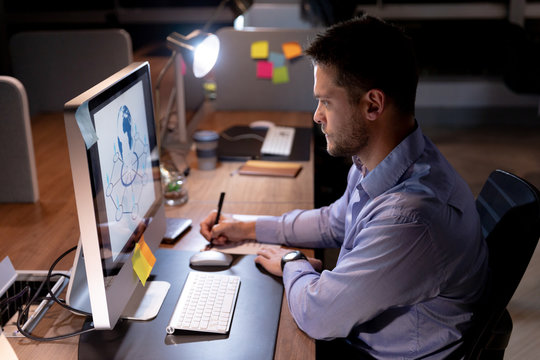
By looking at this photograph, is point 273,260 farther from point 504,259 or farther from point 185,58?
point 185,58

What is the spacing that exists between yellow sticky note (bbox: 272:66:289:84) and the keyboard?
174cm

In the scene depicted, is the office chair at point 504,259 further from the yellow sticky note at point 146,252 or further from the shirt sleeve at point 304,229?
the yellow sticky note at point 146,252

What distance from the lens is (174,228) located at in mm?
1569

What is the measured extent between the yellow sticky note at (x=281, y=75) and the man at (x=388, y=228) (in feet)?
5.50

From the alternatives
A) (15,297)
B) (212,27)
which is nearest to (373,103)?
(15,297)

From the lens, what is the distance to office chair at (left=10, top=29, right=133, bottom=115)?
2.52 meters

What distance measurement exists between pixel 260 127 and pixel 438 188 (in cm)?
158

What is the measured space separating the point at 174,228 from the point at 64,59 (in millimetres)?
1431

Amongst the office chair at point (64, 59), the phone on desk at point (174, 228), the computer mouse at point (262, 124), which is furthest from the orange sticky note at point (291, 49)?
the phone on desk at point (174, 228)

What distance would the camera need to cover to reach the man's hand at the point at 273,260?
52.5 inches

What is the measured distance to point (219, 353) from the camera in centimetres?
106

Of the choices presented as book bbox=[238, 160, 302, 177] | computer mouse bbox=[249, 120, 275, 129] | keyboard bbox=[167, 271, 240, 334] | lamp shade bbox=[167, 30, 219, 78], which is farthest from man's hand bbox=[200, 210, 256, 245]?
computer mouse bbox=[249, 120, 275, 129]

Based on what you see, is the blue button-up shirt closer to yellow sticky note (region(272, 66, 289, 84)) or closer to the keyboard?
the keyboard

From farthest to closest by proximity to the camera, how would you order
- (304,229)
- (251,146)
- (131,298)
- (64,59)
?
(64,59), (251,146), (304,229), (131,298)
